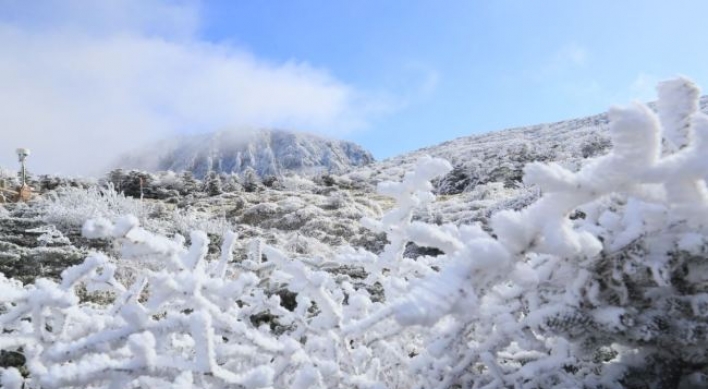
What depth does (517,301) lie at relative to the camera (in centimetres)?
143

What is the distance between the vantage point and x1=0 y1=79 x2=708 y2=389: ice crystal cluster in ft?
3.51

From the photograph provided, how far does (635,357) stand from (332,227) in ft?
26.6

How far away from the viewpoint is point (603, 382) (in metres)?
1.44

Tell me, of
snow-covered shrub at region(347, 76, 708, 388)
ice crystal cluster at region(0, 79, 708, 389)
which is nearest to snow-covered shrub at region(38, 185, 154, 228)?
ice crystal cluster at region(0, 79, 708, 389)

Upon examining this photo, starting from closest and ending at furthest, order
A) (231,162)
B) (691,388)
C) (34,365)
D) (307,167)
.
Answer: (691,388), (34,365), (307,167), (231,162)

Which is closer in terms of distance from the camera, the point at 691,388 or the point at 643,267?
the point at 643,267

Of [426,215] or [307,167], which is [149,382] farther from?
[307,167]

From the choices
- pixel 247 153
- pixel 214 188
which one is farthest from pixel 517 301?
pixel 247 153

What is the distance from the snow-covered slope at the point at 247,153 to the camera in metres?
117

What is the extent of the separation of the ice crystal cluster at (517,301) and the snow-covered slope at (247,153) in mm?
109785

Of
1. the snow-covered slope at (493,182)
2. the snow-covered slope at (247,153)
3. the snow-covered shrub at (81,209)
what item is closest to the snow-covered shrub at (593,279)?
the snow-covered slope at (493,182)

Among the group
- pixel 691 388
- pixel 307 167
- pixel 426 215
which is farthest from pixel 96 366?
pixel 307 167

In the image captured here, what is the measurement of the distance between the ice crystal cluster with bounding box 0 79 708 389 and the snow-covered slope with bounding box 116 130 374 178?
360 feet

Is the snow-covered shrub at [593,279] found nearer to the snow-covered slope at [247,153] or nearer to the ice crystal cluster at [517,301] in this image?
the ice crystal cluster at [517,301]
